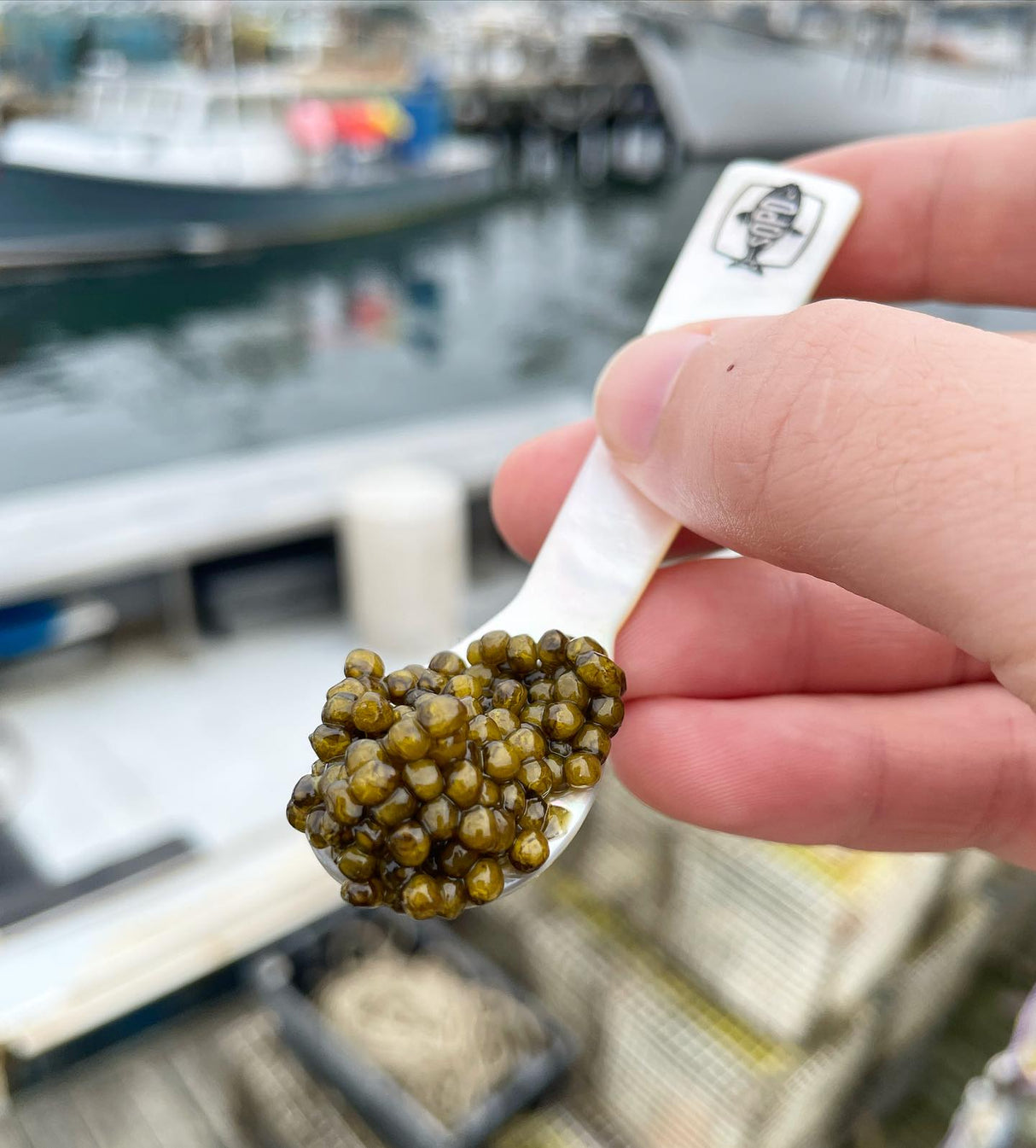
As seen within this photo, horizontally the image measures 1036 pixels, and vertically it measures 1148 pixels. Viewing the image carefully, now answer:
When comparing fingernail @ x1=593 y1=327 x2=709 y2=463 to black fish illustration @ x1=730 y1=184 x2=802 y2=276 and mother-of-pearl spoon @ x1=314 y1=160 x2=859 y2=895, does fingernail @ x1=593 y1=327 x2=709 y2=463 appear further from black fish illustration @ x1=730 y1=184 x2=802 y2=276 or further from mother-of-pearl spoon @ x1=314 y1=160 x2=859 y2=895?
black fish illustration @ x1=730 y1=184 x2=802 y2=276

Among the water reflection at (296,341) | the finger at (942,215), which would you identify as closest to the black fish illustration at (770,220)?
the finger at (942,215)

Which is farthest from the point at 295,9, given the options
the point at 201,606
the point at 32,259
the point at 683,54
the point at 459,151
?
the point at 201,606

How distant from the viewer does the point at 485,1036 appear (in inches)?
100

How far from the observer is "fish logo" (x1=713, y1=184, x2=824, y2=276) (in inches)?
58.7

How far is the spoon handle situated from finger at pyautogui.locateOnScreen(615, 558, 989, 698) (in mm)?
62

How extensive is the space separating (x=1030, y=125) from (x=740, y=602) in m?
0.90

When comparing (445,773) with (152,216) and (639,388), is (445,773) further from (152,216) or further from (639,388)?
(152,216)

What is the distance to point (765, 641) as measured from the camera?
1.44 metres

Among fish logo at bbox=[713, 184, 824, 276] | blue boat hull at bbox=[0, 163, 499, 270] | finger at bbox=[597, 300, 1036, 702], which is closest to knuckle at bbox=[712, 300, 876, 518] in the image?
finger at bbox=[597, 300, 1036, 702]

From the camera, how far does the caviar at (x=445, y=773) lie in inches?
40.3

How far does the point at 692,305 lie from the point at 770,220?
18 centimetres

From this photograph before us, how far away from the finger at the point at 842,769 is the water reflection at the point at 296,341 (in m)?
9.67

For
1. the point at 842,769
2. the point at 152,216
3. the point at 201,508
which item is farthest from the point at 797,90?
the point at 842,769

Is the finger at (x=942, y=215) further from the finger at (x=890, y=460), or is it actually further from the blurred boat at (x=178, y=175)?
the blurred boat at (x=178, y=175)
